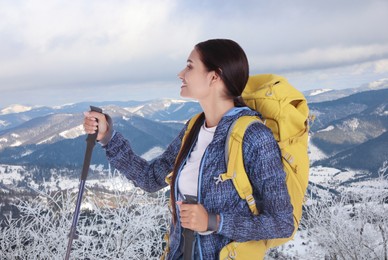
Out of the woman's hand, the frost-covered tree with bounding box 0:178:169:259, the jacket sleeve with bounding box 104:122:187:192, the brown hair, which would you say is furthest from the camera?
the frost-covered tree with bounding box 0:178:169:259

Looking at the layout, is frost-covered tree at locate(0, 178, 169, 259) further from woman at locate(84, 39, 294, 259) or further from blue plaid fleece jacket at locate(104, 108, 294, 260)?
blue plaid fleece jacket at locate(104, 108, 294, 260)

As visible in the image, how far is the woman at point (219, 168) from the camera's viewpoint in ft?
6.80

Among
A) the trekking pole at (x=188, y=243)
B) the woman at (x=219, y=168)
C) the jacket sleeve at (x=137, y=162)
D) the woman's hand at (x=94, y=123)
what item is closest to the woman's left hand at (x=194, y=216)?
the woman at (x=219, y=168)

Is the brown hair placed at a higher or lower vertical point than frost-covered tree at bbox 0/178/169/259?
higher

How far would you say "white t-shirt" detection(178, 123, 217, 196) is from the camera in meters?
2.35

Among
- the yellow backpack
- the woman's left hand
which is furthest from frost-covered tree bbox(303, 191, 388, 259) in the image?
the woman's left hand

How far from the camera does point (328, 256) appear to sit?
85.0ft

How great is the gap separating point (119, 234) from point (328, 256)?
1388cm

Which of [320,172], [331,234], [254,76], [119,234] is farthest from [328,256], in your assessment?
[320,172]

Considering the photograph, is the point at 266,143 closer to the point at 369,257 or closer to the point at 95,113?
the point at 95,113

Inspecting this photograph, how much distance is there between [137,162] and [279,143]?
3.52 ft

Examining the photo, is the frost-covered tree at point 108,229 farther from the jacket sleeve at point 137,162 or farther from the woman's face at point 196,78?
the woman's face at point 196,78

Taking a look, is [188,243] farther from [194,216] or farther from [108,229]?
[108,229]

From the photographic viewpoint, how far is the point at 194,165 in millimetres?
2379
